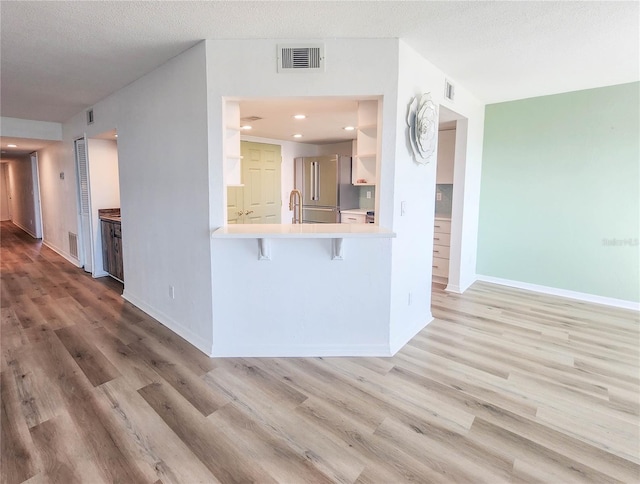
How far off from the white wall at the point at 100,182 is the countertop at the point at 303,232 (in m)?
3.42

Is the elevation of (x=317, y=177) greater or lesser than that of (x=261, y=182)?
greater

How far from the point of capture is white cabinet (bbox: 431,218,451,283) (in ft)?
16.0

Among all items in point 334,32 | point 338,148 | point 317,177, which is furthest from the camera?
point 338,148

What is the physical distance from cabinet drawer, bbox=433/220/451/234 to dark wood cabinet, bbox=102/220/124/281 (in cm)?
421

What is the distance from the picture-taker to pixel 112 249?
482cm

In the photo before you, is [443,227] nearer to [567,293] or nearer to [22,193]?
[567,293]

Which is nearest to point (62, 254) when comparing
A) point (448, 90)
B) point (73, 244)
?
point (73, 244)

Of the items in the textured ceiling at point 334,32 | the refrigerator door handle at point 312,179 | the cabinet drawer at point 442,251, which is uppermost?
the textured ceiling at point 334,32

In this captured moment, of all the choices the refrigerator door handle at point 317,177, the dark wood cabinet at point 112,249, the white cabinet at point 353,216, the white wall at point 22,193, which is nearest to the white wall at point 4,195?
the white wall at point 22,193

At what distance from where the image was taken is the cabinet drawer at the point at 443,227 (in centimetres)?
486

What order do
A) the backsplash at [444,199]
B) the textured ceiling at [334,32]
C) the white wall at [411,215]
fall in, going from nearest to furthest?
1. the textured ceiling at [334,32]
2. the white wall at [411,215]
3. the backsplash at [444,199]

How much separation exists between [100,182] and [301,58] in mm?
3933

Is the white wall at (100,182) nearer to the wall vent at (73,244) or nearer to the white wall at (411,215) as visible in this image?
the wall vent at (73,244)

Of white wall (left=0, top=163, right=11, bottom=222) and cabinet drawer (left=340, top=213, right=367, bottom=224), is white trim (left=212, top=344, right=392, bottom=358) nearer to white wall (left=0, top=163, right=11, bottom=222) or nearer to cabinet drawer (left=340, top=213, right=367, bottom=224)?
cabinet drawer (left=340, top=213, right=367, bottom=224)
